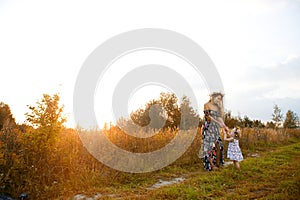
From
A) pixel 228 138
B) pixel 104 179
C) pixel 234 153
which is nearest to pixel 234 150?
pixel 234 153

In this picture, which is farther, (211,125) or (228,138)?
(211,125)

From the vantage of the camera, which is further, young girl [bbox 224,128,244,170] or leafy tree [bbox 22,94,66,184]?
young girl [bbox 224,128,244,170]

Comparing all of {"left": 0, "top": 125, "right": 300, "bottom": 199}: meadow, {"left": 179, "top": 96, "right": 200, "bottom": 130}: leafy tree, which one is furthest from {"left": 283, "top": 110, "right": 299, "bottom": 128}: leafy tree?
{"left": 0, "top": 125, "right": 300, "bottom": 199}: meadow

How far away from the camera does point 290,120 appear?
132ft

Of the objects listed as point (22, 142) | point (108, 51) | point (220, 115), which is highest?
point (108, 51)

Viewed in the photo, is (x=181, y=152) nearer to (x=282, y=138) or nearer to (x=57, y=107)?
(x=57, y=107)

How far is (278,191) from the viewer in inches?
234

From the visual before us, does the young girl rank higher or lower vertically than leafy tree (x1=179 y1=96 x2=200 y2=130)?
lower

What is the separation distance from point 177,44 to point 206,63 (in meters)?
2.86

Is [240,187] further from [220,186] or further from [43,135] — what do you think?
[43,135]

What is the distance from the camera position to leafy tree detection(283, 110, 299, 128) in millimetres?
39900

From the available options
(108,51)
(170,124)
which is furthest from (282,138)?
(108,51)

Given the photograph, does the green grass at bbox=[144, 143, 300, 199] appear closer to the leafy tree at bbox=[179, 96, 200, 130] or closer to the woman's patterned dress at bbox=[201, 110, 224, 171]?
the woman's patterned dress at bbox=[201, 110, 224, 171]

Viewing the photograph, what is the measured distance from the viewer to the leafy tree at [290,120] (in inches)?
1571
